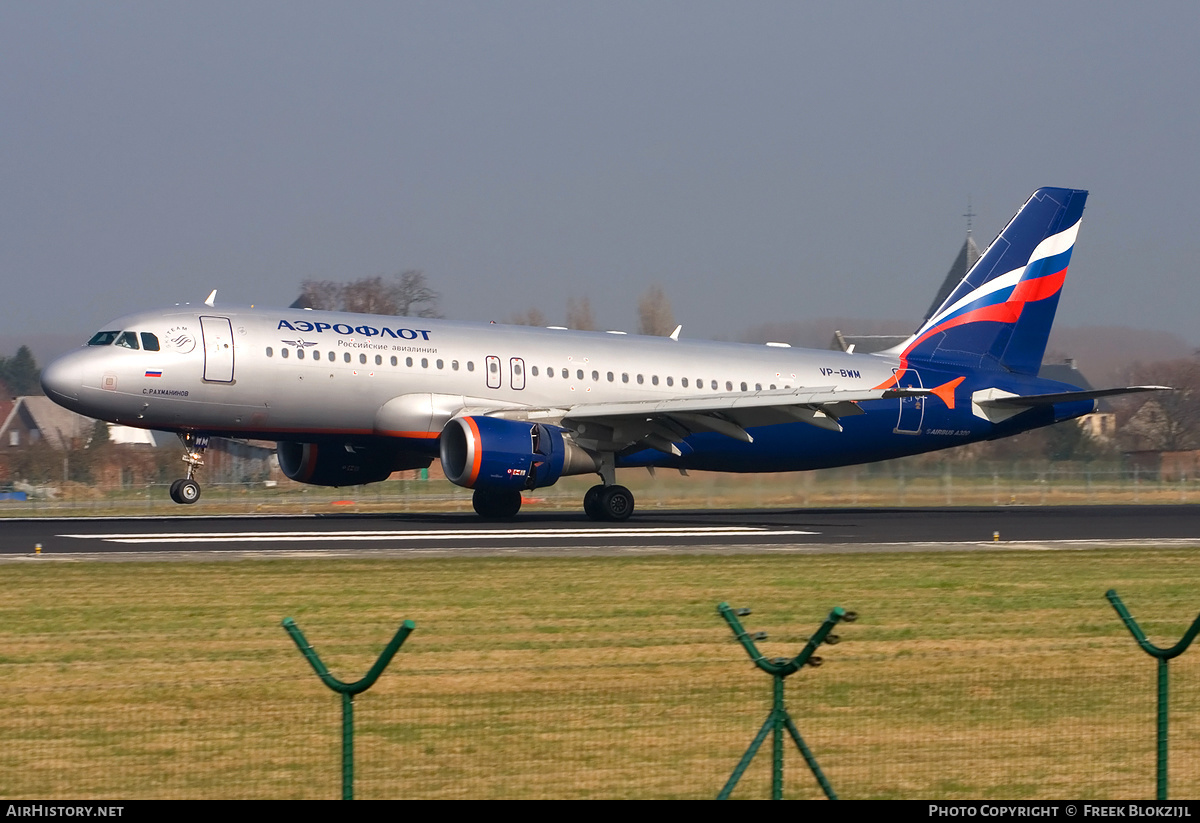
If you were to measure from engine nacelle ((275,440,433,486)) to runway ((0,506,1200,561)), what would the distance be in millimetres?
1011

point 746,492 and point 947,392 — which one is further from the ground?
point 947,392

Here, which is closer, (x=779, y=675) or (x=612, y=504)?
(x=779, y=675)

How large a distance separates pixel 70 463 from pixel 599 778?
4622 cm

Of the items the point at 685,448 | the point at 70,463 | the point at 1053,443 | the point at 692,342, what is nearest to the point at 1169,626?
the point at 685,448

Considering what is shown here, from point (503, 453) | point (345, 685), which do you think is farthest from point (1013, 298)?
point (345, 685)

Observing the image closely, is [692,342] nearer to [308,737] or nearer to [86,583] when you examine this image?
[86,583]

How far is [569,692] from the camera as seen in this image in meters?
9.41

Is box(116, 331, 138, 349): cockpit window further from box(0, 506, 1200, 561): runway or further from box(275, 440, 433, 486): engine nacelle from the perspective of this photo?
box(275, 440, 433, 486): engine nacelle

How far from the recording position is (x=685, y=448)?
3259 centimetres

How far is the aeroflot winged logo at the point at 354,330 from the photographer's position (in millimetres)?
29312

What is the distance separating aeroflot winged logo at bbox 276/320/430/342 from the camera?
2931 cm

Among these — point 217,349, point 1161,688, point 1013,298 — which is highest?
point 1013,298

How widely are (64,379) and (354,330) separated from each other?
5961 millimetres

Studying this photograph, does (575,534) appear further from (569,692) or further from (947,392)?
(569,692)
